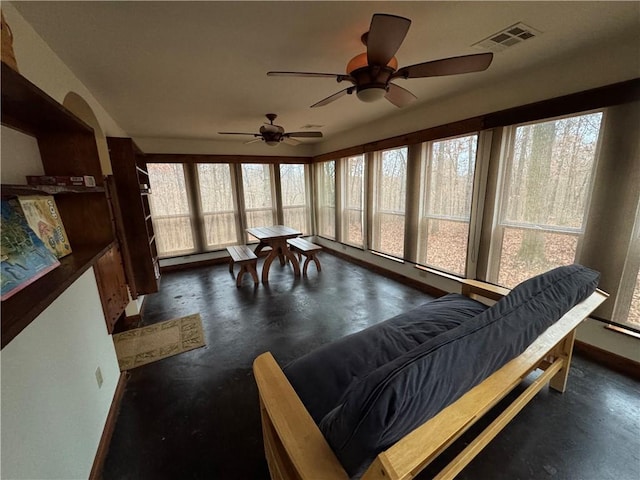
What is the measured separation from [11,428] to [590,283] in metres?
2.55

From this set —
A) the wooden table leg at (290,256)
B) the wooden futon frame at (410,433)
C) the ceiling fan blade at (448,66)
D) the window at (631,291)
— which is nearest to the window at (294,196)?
the wooden table leg at (290,256)

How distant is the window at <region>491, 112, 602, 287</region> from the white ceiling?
23.2 inches

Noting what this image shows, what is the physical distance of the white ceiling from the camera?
1398mm

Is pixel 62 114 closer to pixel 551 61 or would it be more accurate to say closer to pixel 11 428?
pixel 11 428

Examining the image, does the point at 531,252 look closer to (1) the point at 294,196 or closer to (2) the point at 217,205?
(1) the point at 294,196

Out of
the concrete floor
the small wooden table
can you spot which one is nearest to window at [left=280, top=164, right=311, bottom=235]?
the small wooden table

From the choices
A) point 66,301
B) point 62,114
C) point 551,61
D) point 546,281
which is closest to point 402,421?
point 546,281

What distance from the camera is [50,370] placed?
3.62ft

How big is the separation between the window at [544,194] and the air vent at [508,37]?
0.90 metres

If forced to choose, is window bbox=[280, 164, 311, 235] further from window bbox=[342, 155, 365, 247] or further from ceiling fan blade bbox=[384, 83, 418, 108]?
ceiling fan blade bbox=[384, 83, 418, 108]

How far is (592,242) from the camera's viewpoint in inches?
82.0

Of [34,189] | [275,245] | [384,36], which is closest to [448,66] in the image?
[384,36]

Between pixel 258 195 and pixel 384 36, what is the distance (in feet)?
14.7

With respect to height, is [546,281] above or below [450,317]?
above
